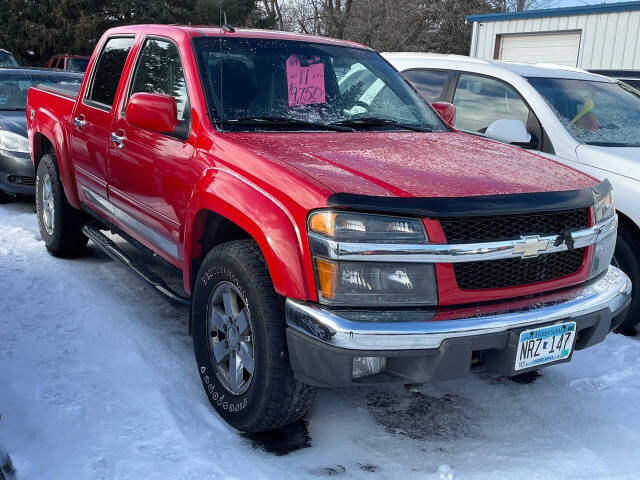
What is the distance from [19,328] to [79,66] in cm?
1921

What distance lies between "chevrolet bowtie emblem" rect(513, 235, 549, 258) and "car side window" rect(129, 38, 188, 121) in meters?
1.83

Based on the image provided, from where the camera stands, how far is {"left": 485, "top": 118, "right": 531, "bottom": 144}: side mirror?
15.7ft

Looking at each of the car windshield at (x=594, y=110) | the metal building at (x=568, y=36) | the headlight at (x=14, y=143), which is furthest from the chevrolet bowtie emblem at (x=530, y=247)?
the metal building at (x=568, y=36)

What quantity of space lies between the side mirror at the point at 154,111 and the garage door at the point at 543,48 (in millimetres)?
13213

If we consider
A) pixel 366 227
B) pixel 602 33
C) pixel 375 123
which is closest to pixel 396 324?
pixel 366 227

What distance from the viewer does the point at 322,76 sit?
154 inches

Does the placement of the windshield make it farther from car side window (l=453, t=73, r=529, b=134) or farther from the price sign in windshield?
the price sign in windshield

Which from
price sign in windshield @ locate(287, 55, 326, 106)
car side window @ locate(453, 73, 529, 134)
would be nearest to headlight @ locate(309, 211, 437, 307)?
price sign in windshield @ locate(287, 55, 326, 106)

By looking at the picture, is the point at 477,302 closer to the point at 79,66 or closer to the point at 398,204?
the point at 398,204

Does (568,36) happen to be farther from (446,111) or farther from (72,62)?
Result: (72,62)

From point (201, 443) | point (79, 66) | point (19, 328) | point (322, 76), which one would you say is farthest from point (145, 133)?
point (79, 66)

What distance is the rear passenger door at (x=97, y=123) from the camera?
4.53 meters

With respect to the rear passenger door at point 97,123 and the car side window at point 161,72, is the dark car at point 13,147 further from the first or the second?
the car side window at point 161,72

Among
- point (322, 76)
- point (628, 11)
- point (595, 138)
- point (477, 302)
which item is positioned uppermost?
point (628, 11)
